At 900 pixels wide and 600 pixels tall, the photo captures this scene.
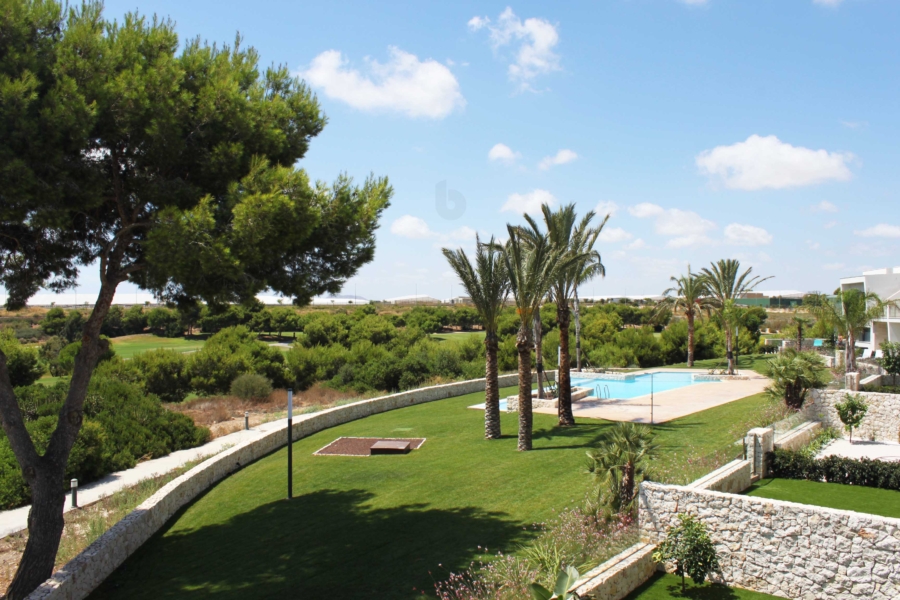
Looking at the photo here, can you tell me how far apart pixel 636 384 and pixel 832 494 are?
17584mm

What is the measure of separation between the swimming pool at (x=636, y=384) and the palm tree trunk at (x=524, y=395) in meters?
9.97

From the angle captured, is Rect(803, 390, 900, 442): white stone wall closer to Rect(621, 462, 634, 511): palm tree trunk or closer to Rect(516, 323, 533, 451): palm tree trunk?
Rect(516, 323, 533, 451): palm tree trunk

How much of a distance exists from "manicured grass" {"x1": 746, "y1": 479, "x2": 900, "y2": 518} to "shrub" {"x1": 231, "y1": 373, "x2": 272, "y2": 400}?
73.2ft

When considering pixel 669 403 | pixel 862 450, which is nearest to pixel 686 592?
pixel 862 450

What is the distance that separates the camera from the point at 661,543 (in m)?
9.15

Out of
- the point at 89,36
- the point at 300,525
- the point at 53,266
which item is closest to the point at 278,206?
the point at 89,36

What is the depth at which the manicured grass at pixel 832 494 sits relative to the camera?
11.3 m

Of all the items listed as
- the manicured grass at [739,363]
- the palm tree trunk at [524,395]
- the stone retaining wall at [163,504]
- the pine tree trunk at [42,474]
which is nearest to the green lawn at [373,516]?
the stone retaining wall at [163,504]

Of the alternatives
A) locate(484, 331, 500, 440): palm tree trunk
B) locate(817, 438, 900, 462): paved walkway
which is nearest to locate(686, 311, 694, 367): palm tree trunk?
locate(817, 438, 900, 462): paved walkway

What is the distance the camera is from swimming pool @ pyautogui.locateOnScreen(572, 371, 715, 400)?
85.1ft

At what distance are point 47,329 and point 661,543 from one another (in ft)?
235

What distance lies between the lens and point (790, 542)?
332 inches

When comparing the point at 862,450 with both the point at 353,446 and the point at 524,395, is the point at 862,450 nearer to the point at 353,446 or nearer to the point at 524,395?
the point at 524,395

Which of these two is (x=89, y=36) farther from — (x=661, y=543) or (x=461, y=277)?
(x=661, y=543)
